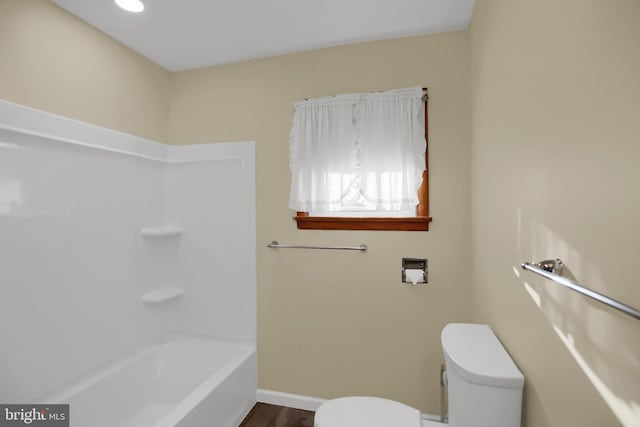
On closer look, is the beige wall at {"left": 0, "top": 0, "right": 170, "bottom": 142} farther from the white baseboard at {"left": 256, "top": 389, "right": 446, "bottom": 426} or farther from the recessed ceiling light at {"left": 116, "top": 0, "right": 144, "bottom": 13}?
the white baseboard at {"left": 256, "top": 389, "right": 446, "bottom": 426}

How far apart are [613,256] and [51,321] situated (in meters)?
2.30

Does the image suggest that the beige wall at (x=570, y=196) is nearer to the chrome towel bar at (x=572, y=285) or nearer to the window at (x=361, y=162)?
the chrome towel bar at (x=572, y=285)

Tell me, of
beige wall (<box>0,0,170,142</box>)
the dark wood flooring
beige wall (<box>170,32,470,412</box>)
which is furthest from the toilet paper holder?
beige wall (<box>0,0,170,142</box>)

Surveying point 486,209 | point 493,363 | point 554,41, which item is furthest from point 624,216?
point 486,209

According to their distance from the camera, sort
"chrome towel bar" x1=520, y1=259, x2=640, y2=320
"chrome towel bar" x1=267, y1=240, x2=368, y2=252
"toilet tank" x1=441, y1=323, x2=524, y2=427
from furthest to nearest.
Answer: "chrome towel bar" x1=267, y1=240, x2=368, y2=252
"toilet tank" x1=441, y1=323, x2=524, y2=427
"chrome towel bar" x1=520, y1=259, x2=640, y2=320

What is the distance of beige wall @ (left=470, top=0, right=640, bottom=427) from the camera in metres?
0.54

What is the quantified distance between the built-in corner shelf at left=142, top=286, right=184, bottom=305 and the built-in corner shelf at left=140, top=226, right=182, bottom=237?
42cm

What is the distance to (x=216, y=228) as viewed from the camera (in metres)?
2.39

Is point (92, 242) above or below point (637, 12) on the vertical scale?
below

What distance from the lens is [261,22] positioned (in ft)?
6.12

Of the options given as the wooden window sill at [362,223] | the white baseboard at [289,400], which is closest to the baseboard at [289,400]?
the white baseboard at [289,400]

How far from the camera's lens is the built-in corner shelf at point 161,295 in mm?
2246

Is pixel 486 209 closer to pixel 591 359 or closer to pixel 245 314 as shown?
pixel 591 359

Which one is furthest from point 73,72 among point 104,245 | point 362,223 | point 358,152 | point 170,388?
Answer: point 170,388
